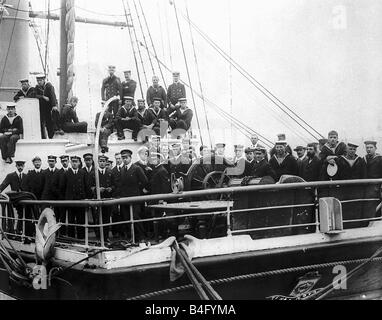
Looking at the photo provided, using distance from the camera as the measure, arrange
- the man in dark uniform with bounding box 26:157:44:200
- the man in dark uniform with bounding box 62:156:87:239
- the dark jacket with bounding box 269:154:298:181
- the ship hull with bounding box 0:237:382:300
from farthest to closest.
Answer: the man in dark uniform with bounding box 26:157:44:200, the dark jacket with bounding box 269:154:298:181, the man in dark uniform with bounding box 62:156:87:239, the ship hull with bounding box 0:237:382:300

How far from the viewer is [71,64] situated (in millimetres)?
10461

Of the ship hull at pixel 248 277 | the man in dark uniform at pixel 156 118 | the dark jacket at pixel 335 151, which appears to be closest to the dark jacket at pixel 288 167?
the dark jacket at pixel 335 151

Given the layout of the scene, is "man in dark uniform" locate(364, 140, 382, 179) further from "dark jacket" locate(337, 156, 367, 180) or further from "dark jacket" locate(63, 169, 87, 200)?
"dark jacket" locate(63, 169, 87, 200)

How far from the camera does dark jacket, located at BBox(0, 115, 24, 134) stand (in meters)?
9.33

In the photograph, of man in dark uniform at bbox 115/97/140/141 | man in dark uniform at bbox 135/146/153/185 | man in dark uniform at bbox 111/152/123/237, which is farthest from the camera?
man in dark uniform at bbox 115/97/140/141

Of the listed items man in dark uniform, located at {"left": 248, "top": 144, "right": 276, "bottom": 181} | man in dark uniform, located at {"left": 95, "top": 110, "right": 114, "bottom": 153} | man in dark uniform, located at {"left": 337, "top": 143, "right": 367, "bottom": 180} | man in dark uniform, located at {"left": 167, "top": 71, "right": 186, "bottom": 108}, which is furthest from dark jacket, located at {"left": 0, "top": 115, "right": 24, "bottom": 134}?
man in dark uniform, located at {"left": 337, "top": 143, "right": 367, "bottom": 180}

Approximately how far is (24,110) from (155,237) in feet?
13.1

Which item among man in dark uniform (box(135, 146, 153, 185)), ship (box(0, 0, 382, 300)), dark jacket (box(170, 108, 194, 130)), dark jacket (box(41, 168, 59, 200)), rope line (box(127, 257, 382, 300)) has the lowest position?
rope line (box(127, 257, 382, 300))

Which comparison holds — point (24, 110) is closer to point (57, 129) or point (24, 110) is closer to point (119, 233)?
point (57, 129)

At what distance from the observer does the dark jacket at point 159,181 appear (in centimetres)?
767

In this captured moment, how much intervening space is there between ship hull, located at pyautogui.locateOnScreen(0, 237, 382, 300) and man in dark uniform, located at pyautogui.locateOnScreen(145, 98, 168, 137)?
3576 mm
